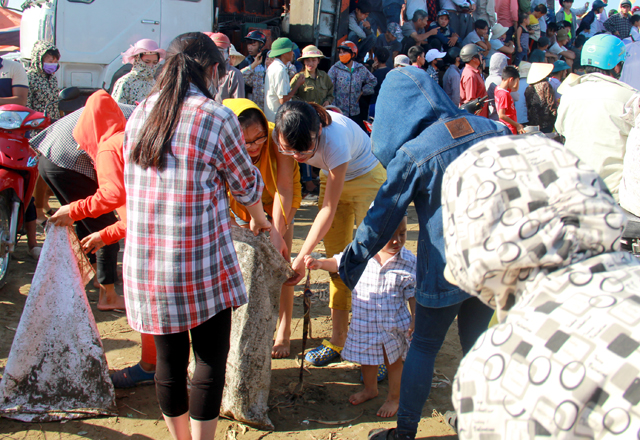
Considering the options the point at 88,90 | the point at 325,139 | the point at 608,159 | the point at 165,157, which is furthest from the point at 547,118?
the point at 165,157

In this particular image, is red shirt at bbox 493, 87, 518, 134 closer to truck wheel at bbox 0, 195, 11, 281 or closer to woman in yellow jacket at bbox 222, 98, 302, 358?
woman in yellow jacket at bbox 222, 98, 302, 358

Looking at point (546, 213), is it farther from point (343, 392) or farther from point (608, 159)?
point (608, 159)

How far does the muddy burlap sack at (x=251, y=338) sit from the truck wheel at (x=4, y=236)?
245 cm

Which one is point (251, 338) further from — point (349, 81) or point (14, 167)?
point (349, 81)

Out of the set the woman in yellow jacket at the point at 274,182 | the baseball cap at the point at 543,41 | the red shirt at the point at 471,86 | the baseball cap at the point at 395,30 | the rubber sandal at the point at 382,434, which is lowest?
the rubber sandal at the point at 382,434

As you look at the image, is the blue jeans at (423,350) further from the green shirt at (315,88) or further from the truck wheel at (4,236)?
the green shirt at (315,88)

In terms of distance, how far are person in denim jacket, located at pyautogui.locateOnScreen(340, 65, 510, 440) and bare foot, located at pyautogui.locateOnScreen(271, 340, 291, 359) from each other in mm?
1136

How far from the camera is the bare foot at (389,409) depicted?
2.69 meters

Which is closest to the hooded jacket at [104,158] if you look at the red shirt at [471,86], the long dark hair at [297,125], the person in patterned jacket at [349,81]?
the long dark hair at [297,125]

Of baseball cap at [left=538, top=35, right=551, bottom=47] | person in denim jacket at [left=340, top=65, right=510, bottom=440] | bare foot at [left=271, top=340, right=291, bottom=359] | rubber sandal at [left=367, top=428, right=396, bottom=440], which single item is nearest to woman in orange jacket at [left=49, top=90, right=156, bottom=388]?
bare foot at [left=271, top=340, right=291, bottom=359]

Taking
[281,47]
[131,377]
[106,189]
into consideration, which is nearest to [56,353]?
[131,377]

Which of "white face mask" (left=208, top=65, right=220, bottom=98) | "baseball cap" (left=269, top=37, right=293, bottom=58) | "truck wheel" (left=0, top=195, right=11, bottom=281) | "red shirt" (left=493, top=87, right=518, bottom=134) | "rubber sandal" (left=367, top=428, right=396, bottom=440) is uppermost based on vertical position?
"baseball cap" (left=269, top=37, right=293, bottom=58)

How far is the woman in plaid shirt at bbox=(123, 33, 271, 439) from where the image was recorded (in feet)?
5.86

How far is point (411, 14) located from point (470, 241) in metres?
9.45
